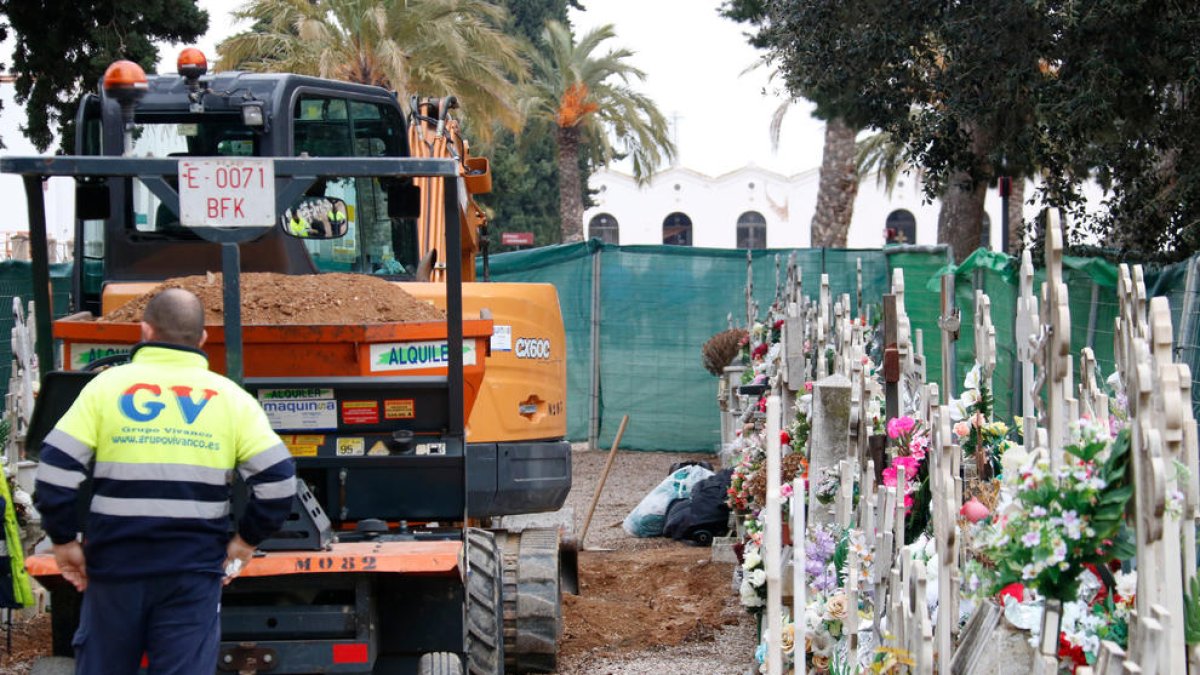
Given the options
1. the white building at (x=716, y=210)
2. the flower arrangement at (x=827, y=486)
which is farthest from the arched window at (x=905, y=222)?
the flower arrangement at (x=827, y=486)

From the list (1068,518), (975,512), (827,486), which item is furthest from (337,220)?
(1068,518)

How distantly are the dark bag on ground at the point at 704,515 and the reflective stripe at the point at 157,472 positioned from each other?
6.78 m

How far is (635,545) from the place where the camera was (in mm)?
11609

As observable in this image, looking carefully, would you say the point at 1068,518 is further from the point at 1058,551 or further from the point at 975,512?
the point at 975,512

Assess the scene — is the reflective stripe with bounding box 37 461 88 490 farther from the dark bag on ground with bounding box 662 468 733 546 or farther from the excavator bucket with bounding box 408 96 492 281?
the dark bag on ground with bounding box 662 468 733 546

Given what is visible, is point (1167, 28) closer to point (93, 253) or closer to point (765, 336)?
point (765, 336)

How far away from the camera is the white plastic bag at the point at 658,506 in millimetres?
11898

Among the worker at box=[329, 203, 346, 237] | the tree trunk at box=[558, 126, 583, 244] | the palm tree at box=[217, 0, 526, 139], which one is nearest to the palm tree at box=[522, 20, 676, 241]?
the tree trunk at box=[558, 126, 583, 244]

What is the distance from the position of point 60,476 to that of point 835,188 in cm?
2208

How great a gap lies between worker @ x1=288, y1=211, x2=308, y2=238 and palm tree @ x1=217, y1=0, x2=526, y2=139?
1490cm

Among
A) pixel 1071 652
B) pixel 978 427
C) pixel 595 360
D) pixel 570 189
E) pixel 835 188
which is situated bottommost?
pixel 1071 652

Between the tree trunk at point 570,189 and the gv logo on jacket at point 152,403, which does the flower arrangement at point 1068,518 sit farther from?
the tree trunk at point 570,189

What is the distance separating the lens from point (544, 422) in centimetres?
781

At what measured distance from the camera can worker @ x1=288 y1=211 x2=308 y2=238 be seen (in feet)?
23.7
